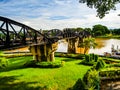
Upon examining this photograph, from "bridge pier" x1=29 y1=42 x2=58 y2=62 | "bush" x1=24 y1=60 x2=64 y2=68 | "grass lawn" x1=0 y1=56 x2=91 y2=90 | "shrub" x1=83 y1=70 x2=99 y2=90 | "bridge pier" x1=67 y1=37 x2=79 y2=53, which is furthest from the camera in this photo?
"bridge pier" x1=67 y1=37 x2=79 y2=53

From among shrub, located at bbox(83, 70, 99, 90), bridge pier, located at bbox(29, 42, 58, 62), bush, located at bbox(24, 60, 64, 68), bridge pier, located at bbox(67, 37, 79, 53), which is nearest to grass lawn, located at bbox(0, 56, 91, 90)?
bush, located at bbox(24, 60, 64, 68)

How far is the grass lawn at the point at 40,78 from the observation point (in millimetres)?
30438

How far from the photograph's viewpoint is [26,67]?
41.5 m

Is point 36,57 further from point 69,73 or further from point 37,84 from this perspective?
point 37,84

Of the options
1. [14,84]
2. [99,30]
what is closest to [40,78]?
[14,84]

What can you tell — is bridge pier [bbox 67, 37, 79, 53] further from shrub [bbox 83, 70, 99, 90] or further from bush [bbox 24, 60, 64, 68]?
shrub [bbox 83, 70, 99, 90]

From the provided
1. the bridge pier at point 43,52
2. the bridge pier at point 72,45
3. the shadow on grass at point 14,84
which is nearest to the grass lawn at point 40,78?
the shadow on grass at point 14,84

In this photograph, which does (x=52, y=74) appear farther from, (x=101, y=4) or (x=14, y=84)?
(x=101, y=4)

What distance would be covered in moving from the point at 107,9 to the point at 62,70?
15.7 metres

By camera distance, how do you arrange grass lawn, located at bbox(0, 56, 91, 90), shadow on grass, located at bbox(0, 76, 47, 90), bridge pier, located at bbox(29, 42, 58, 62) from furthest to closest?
bridge pier, located at bbox(29, 42, 58, 62) → grass lawn, located at bbox(0, 56, 91, 90) → shadow on grass, located at bbox(0, 76, 47, 90)

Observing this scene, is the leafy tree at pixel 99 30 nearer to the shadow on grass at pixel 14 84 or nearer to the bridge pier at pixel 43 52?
the bridge pier at pixel 43 52

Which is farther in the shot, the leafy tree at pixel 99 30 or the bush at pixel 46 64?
the leafy tree at pixel 99 30

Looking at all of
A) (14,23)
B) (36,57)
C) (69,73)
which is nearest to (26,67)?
(36,57)

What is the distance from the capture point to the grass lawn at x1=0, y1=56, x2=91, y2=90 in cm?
3044
